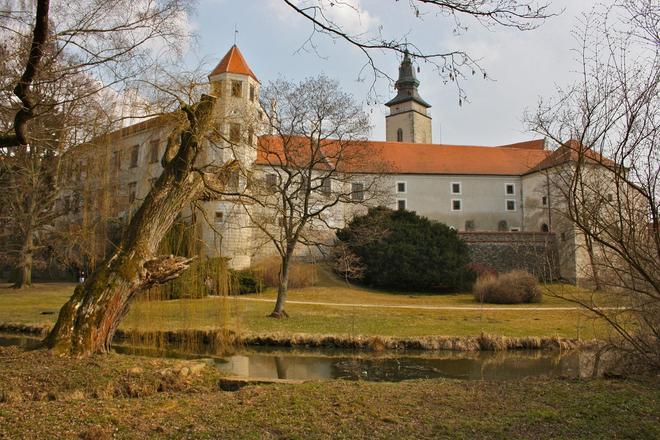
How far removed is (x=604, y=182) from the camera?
7.09m

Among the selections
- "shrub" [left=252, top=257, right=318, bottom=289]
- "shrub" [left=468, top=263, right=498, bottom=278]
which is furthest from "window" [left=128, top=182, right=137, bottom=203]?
"shrub" [left=468, top=263, right=498, bottom=278]

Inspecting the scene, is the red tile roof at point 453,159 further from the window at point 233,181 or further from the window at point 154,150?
the window at point 154,150

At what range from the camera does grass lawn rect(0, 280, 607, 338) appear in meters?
9.89

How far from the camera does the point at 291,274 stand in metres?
29.0

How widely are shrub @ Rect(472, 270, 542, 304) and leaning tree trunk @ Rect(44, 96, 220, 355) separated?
21.0 meters

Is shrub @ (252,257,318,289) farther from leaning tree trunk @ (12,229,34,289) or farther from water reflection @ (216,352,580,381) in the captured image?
water reflection @ (216,352,580,381)

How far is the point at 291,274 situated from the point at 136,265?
854 inches

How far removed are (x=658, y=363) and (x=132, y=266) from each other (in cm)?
749

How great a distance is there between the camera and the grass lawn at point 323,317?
32.4 feet

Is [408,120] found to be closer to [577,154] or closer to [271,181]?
[271,181]

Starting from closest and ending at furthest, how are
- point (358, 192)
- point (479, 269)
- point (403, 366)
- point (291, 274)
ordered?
1. point (403, 366)
2. point (358, 192)
3. point (291, 274)
4. point (479, 269)

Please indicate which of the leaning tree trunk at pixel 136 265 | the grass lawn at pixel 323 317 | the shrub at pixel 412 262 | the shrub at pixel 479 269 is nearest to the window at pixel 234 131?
the leaning tree trunk at pixel 136 265

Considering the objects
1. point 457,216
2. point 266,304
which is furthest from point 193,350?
point 457,216

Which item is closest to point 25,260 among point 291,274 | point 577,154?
point 291,274
